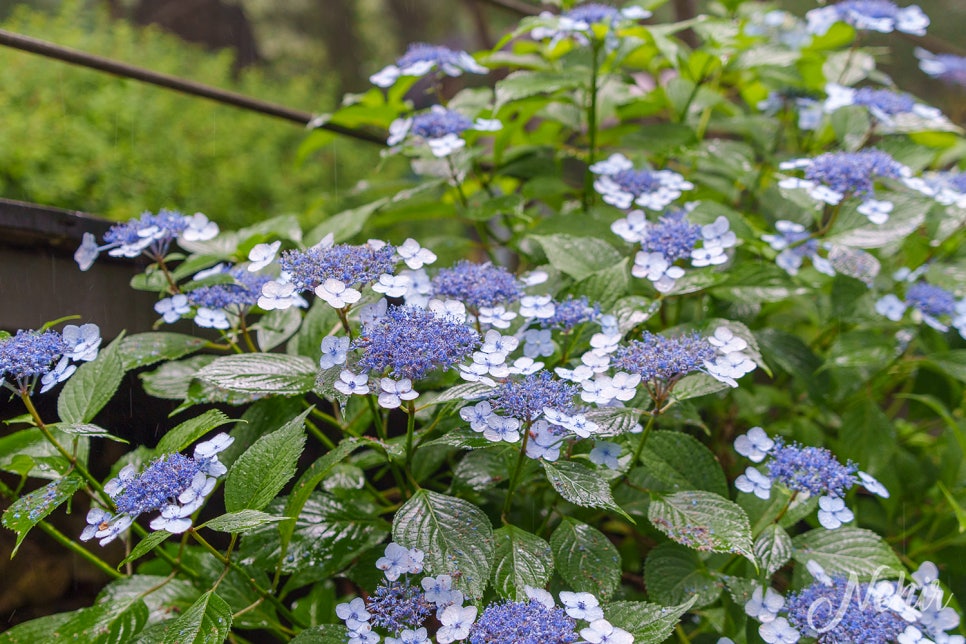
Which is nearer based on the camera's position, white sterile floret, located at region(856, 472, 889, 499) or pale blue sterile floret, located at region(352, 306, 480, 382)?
pale blue sterile floret, located at region(352, 306, 480, 382)

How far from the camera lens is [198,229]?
128 centimetres

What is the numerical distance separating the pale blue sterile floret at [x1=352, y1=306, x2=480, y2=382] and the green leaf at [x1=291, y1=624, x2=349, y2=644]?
0.29m

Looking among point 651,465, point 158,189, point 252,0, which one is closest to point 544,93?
point 651,465

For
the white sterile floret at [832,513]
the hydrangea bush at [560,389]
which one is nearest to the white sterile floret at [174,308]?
the hydrangea bush at [560,389]

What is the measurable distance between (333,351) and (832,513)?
25.1 inches

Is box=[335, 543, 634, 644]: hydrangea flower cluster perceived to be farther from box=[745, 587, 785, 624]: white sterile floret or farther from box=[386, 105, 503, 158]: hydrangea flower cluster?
box=[386, 105, 503, 158]: hydrangea flower cluster

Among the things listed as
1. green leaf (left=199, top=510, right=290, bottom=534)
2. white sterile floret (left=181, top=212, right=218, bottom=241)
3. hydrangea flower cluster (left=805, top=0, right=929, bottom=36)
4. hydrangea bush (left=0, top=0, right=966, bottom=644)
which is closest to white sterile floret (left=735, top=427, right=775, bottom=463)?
hydrangea bush (left=0, top=0, right=966, bottom=644)

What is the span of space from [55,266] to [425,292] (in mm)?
729

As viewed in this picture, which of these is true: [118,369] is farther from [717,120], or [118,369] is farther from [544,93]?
[717,120]

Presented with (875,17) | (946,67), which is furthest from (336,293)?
(946,67)

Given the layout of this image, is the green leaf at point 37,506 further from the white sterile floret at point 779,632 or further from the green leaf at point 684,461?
the white sterile floret at point 779,632

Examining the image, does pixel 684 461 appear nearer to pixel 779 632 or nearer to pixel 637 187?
pixel 779 632

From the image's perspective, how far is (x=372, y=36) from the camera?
624cm

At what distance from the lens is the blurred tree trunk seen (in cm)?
508
